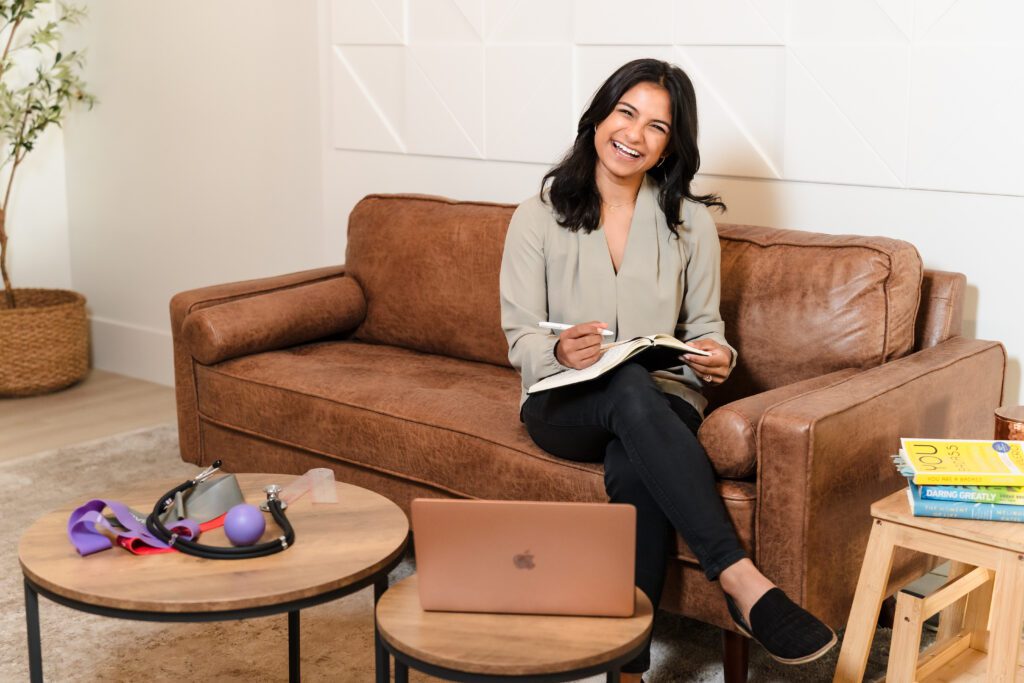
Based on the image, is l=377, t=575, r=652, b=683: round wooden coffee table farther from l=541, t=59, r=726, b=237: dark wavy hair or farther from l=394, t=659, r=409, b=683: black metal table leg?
l=541, t=59, r=726, b=237: dark wavy hair

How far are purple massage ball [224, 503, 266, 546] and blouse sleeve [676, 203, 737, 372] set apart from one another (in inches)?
41.6

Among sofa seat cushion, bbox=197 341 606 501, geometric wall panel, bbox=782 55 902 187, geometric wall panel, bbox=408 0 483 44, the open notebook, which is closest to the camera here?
the open notebook

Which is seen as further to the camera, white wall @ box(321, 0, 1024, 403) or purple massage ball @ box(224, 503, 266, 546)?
white wall @ box(321, 0, 1024, 403)

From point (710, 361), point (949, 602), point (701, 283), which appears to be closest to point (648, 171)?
point (701, 283)

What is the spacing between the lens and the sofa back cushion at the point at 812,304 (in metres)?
2.50

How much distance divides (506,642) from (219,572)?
470 millimetres

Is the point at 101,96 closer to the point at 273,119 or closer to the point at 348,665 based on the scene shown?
the point at 273,119

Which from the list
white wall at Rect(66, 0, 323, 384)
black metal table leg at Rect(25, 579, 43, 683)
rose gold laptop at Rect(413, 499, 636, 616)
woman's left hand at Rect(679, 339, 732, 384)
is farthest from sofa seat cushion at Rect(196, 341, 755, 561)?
white wall at Rect(66, 0, 323, 384)

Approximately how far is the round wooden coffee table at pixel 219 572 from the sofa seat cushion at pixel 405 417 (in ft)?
1.48

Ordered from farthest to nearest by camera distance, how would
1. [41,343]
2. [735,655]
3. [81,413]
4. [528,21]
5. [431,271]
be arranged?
[41,343] → [81,413] → [528,21] → [431,271] → [735,655]

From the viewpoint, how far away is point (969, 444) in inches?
82.4

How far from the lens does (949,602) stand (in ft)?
7.02

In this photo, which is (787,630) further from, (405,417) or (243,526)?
(405,417)

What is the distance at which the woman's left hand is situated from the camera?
2.37m
